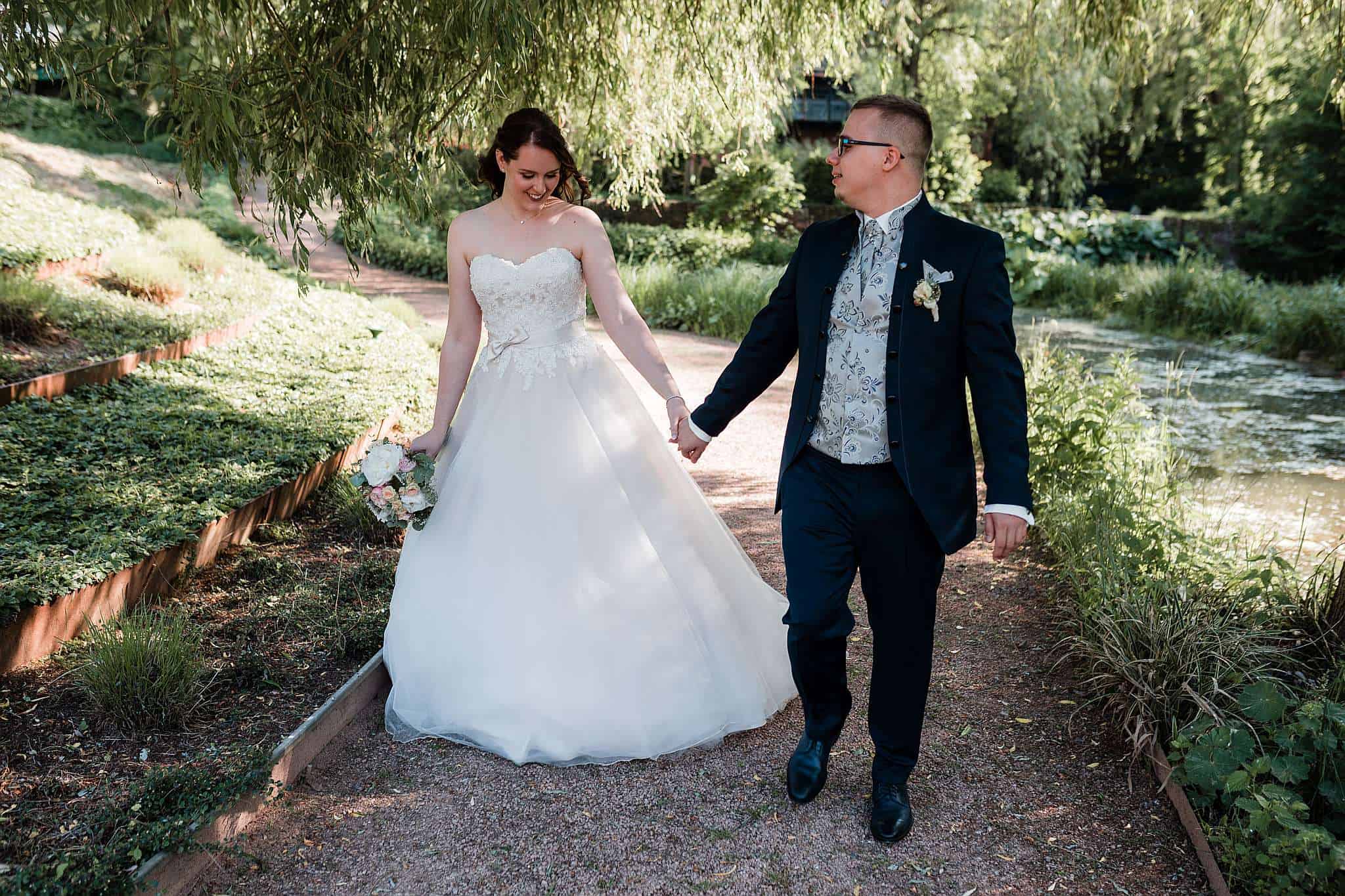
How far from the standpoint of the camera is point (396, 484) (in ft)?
11.6

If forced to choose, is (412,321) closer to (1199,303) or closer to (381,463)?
(381,463)

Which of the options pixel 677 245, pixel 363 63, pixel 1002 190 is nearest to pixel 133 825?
pixel 363 63

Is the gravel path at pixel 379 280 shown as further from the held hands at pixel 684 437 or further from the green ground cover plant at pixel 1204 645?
the held hands at pixel 684 437

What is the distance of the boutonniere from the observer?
271 centimetres

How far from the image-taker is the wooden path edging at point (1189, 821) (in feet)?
8.90

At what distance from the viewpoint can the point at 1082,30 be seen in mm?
5703

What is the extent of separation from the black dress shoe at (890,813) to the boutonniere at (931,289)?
138 cm

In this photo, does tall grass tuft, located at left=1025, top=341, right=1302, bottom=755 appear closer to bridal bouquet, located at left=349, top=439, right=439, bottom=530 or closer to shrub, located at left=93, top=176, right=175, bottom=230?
bridal bouquet, located at left=349, top=439, right=439, bottom=530

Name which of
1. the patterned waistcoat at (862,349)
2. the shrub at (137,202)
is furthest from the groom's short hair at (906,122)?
the shrub at (137,202)

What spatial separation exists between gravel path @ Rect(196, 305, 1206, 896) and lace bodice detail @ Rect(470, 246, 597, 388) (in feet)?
4.55

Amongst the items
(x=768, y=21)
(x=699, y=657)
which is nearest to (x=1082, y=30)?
(x=768, y=21)

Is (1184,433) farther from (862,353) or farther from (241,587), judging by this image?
(241,587)

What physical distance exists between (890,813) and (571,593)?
4.05 feet

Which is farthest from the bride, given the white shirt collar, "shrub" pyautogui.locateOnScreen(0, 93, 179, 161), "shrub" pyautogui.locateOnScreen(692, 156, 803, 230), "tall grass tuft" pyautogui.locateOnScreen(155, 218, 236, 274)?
"shrub" pyautogui.locateOnScreen(0, 93, 179, 161)
